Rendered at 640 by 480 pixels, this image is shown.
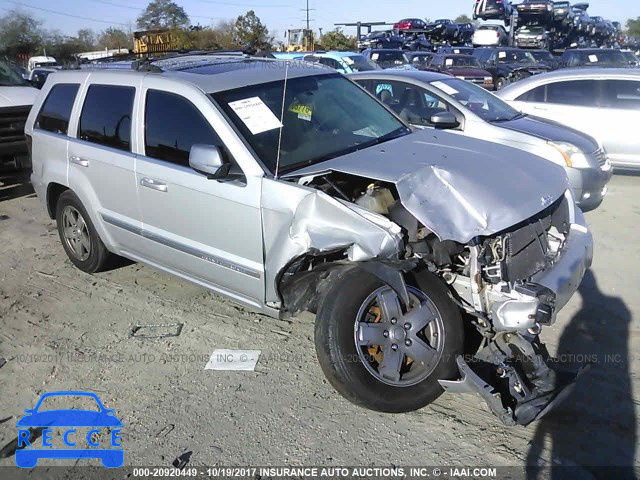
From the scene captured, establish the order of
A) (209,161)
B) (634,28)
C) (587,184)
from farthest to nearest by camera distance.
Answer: (634,28) < (587,184) < (209,161)

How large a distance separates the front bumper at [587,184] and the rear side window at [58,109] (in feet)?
16.8

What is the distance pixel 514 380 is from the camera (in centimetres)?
311

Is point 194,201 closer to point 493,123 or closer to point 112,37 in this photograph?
point 493,123

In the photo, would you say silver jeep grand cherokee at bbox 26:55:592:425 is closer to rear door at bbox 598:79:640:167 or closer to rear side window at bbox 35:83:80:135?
rear side window at bbox 35:83:80:135

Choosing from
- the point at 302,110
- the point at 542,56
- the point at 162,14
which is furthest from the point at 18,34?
the point at 302,110

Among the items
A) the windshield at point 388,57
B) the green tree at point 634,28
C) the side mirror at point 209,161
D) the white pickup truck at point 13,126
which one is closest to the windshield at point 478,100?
the side mirror at point 209,161

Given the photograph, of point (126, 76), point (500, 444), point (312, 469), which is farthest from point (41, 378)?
point (500, 444)

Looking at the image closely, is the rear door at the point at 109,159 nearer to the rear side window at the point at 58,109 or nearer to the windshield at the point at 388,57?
the rear side window at the point at 58,109

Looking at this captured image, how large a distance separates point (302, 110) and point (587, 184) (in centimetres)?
394

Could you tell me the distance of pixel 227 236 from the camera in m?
3.93

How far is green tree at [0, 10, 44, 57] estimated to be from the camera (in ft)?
109

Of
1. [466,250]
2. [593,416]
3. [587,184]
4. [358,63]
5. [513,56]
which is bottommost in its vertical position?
[593,416]

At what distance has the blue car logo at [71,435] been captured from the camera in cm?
→ 322

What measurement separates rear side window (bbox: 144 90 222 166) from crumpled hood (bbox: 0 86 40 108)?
537cm
